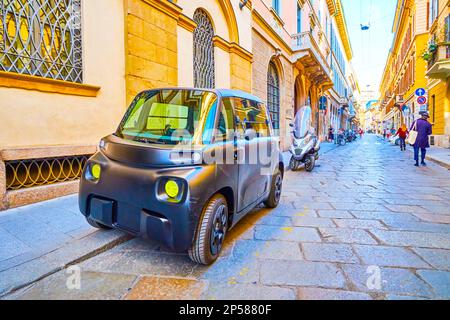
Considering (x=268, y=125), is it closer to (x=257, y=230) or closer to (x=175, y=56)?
(x=257, y=230)

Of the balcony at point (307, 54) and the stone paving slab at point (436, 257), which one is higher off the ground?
the balcony at point (307, 54)

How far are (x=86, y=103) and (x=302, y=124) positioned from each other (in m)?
6.17

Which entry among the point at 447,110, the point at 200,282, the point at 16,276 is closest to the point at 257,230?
the point at 200,282

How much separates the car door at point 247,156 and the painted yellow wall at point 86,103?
323 centimetres

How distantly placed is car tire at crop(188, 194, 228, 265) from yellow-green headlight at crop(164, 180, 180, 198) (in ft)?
1.12

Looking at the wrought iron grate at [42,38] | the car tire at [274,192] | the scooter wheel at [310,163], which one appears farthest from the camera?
the scooter wheel at [310,163]

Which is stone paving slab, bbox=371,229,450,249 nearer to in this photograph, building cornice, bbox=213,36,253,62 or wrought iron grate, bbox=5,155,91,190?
wrought iron grate, bbox=5,155,91,190

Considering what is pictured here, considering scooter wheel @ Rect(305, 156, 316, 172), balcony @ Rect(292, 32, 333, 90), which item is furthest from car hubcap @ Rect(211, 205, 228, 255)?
balcony @ Rect(292, 32, 333, 90)

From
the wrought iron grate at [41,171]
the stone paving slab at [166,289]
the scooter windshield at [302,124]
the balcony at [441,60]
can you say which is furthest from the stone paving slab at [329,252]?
the balcony at [441,60]

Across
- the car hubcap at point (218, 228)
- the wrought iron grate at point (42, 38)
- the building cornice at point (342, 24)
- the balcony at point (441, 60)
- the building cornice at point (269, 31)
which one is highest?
the building cornice at point (342, 24)

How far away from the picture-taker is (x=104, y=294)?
217cm

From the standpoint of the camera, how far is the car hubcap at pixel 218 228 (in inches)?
105

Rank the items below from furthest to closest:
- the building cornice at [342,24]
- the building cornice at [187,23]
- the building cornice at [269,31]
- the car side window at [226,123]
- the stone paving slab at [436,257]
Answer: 1. the building cornice at [342,24]
2. the building cornice at [269,31]
3. the building cornice at [187,23]
4. the car side window at [226,123]
5. the stone paving slab at [436,257]

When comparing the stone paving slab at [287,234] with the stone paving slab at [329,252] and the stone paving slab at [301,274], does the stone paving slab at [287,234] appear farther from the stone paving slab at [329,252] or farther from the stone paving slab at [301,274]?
the stone paving slab at [301,274]
